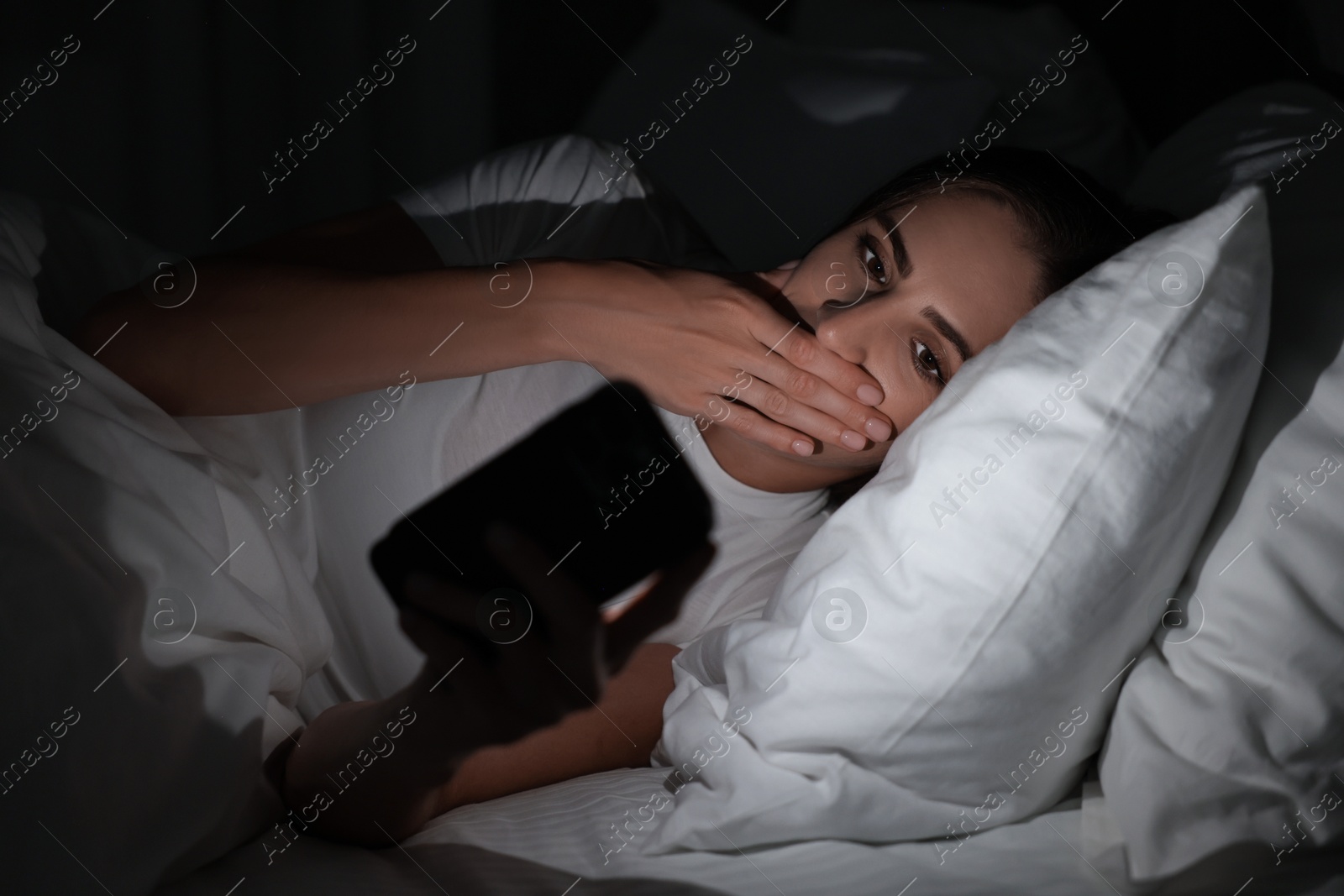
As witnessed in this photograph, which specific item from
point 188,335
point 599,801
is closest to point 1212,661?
point 599,801

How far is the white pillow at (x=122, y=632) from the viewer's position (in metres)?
0.52

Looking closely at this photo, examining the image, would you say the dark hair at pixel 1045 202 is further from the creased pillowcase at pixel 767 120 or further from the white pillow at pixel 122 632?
the white pillow at pixel 122 632

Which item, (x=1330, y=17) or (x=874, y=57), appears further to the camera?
(x=874, y=57)

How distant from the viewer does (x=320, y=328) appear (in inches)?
29.5

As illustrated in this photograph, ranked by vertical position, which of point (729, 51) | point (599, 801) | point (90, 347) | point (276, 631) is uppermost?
point (90, 347)

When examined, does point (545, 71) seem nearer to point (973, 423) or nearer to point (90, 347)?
point (90, 347)

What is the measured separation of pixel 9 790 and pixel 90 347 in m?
0.40

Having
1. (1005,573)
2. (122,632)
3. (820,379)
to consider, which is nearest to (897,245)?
(820,379)

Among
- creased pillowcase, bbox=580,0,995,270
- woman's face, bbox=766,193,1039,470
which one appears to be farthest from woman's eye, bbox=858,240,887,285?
creased pillowcase, bbox=580,0,995,270

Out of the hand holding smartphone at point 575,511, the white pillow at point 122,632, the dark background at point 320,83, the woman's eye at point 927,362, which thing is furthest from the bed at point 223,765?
the dark background at point 320,83

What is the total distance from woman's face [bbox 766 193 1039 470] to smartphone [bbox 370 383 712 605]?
200mm

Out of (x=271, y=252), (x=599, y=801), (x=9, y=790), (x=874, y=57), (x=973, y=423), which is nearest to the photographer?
(x=9, y=790)

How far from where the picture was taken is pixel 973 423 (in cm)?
59

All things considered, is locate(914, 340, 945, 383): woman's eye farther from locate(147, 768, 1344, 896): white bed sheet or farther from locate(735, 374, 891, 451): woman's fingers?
locate(147, 768, 1344, 896): white bed sheet
